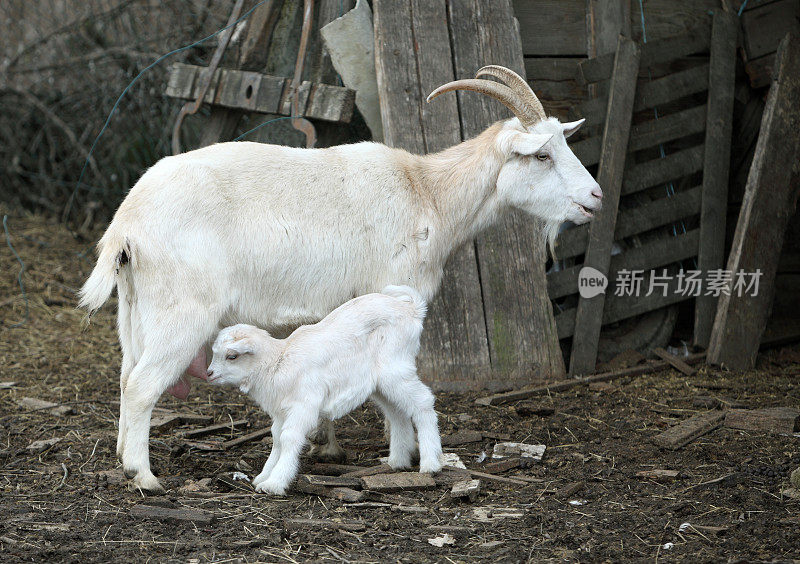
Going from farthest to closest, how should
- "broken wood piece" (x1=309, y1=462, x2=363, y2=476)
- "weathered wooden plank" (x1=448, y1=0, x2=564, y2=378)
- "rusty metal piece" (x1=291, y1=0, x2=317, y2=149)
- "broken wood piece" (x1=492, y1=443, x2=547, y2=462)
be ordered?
1. "weathered wooden plank" (x1=448, y1=0, x2=564, y2=378)
2. "rusty metal piece" (x1=291, y1=0, x2=317, y2=149)
3. "broken wood piece" (x1=492, y1=443, x2=547, y2=462)
4. "broken wood piece" (x1=309, y1=462, x2=363, y2=476)

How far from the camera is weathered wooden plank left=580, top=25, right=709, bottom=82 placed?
5715 millimetres

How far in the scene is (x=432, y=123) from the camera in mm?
5402

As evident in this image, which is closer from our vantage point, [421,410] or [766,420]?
[421,410]

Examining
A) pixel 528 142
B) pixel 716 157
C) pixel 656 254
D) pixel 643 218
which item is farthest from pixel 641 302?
pixel 528 142

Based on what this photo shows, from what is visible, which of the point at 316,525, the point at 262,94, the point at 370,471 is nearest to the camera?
the point at 316,525

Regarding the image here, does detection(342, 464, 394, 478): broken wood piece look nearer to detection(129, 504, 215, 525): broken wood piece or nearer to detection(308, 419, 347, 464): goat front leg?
detection(308, 419, 347, 464): goat front leg

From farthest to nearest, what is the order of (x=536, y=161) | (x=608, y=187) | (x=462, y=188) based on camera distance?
1. (x=608, y=187)
2. (x=462, y=188)
3. (x=536, y=161)

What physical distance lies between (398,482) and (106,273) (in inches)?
61.5

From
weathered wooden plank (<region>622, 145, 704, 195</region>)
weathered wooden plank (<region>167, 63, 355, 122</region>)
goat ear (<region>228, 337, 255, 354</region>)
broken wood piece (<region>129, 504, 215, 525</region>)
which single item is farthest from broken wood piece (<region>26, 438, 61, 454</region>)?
weathered wooden plank (<region>622, 145, 704, 195</region>)

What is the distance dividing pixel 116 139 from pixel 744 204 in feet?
18.0

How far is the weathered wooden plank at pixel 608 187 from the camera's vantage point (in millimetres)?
5637

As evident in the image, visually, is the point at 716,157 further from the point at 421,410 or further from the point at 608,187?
the point at 421,410

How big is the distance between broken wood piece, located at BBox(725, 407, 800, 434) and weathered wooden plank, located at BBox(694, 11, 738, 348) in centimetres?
139

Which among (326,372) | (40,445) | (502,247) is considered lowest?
(40,445)
